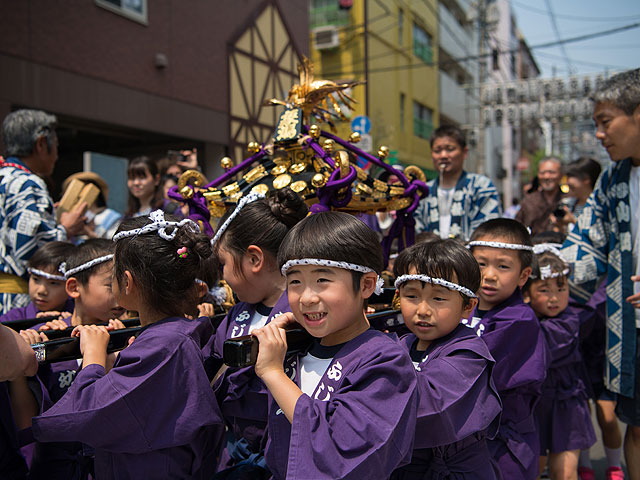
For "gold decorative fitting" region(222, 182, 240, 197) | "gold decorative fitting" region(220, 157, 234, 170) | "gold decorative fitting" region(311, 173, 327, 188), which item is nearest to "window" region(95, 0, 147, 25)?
"gold decorative fitting" region(220, 157, 234, 170)

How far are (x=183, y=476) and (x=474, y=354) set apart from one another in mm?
1050

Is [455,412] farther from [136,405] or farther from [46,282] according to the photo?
[46,282]

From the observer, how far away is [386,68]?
18.6 m

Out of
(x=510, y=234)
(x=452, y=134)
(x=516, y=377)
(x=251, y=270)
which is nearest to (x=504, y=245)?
(x=510, y=234)

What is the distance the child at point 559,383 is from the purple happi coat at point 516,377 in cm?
67

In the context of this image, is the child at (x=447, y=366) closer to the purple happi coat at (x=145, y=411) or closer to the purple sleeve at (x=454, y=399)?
the purple sleeve at (x=454, y=399)

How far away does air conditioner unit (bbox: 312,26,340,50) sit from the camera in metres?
17.6

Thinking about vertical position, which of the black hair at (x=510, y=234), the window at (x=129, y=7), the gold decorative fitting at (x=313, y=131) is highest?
the window at (x=129, y=7)

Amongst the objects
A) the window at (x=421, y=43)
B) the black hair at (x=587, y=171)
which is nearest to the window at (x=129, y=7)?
the black hair at (x=587, y=171)

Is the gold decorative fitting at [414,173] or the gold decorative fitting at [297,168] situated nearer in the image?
the gold decorative fitting at [297,168]

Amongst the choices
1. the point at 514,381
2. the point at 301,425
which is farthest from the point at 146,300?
the point at 514,381

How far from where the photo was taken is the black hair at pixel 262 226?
7.04ft

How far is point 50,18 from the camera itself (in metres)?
7.82

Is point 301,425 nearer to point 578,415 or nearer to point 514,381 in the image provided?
point 514,381
